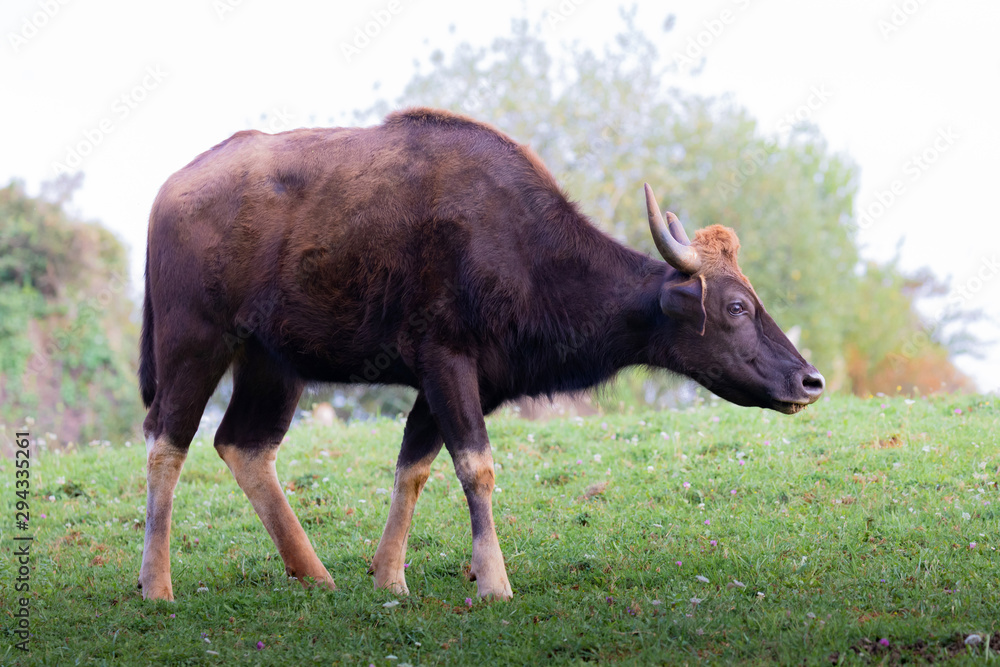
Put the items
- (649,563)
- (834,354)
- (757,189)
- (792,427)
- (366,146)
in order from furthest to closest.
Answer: (834,354), (757,189), (792,427), (366,146), (649,563)

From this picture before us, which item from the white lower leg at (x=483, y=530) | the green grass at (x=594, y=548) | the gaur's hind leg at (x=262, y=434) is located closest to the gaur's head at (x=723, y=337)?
the green grass at (x=594, y=548)

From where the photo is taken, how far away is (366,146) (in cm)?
702

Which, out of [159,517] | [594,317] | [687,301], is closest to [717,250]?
[687,301]

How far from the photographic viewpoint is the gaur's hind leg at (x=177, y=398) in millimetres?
6805

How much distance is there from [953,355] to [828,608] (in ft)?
129

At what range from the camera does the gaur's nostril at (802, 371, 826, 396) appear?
6.41m

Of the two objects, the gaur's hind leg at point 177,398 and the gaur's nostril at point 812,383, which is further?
the gaur's hind leg at point 177,398

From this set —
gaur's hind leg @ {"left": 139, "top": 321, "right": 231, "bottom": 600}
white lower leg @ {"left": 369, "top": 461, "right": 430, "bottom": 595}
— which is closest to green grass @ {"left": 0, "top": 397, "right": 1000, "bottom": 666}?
white lower leg @ {"left": 369, "top": 461, "right": 430, "bottom": 595}

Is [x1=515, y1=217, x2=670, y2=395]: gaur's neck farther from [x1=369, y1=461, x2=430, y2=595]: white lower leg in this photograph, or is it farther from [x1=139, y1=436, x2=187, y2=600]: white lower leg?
[x1=139, y1=436, x2=187, y2=600]: white lower leg

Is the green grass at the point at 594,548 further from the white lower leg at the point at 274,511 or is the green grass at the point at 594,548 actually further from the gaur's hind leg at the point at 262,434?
the gaur's hind leg at the point at 262,434

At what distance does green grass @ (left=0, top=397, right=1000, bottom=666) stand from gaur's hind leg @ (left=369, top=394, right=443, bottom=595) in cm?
19

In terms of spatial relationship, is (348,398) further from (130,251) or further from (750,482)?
(750,482)

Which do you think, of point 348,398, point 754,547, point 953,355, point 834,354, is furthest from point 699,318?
point 953,355

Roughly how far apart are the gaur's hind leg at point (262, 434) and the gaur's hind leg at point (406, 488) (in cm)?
59
